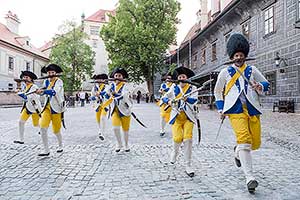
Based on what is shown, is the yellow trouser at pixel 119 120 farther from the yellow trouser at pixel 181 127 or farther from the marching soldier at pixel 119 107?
the yellow trouser at pixel 181 127

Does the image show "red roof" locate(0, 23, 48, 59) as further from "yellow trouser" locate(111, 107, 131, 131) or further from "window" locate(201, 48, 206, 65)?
"yellow trouser" locate(111, 107, 131, 131)

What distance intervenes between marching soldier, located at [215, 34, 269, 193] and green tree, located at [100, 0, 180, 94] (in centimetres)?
3203

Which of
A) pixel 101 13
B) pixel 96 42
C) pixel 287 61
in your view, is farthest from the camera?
pixel 101 13

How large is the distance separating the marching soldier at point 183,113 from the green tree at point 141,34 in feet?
102

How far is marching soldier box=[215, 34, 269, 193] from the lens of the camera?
4281mm

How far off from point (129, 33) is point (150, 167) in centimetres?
3232

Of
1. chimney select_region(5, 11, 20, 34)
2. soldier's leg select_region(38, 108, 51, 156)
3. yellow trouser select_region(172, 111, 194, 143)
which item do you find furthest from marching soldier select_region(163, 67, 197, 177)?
chimney select_region(5, 11, 20, 34)

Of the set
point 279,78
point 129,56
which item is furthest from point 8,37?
point 279,78

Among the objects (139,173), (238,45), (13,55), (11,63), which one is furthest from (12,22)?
(238,45)

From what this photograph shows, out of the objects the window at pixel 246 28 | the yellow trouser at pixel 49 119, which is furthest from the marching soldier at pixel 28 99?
the window at pixel 246 28

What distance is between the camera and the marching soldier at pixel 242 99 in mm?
4281

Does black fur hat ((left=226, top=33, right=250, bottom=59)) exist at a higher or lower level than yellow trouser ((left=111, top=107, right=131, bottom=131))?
higher

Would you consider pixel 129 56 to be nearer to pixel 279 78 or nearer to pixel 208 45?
pixel 208 45

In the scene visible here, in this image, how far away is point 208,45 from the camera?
31.3m
